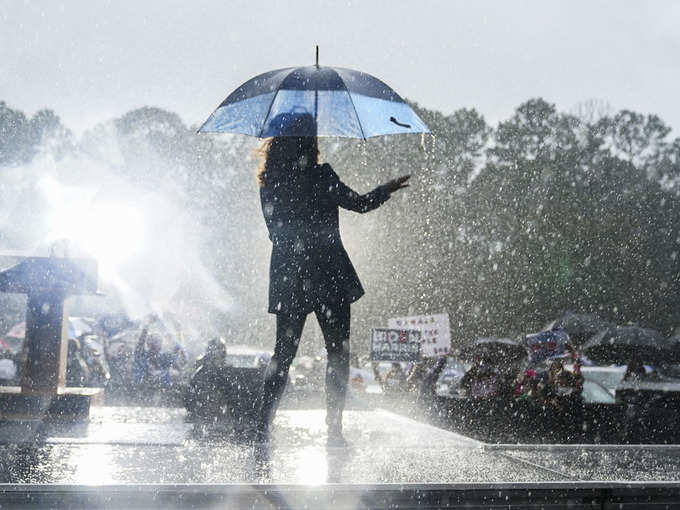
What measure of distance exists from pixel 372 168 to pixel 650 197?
14113 mm

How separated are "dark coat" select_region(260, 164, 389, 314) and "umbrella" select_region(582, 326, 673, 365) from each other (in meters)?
19.7

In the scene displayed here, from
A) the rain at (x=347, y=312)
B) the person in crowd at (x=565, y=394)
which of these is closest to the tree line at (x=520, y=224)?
the rain at (x=347, y=312)

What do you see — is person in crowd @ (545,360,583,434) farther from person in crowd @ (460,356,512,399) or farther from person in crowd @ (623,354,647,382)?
person in crowd @ (623,354,647,382)

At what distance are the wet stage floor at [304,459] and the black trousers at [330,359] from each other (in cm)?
16

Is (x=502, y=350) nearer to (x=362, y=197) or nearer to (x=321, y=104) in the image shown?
(x=321, y=104)

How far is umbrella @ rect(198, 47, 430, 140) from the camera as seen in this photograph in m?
5.00

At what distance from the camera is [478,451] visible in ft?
14.0

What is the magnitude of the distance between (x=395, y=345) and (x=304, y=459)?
14.4 metres

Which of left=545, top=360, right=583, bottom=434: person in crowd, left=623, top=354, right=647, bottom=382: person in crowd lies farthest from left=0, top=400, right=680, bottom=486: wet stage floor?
left=623, top=354, right=647, bottom=382: person in crowd

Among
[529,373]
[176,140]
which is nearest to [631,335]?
[529,373]

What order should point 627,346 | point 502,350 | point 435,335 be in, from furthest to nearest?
point 627,346, point 435,335, point 502,350

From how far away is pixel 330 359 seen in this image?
4.64 meters

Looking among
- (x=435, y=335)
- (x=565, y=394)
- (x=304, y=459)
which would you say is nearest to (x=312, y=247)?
(x=304, y=459)

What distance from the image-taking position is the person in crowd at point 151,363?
18234 mm
